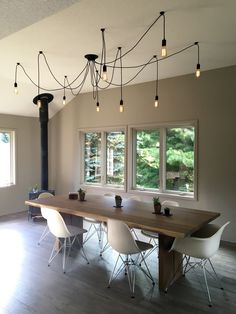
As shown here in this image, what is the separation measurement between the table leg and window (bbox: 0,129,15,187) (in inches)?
179

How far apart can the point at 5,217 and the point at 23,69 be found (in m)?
3.32

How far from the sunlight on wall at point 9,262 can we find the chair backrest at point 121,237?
122 cm

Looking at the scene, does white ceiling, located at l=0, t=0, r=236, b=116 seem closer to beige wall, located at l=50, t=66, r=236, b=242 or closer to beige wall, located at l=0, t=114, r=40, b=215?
beige wall, located at l=50, t=66, r=236, b=242

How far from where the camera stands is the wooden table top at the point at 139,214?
2672 millimetres

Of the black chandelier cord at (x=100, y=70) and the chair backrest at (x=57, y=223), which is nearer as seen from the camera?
the chair backrest at (x=57, y=223)

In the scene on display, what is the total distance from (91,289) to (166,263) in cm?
88

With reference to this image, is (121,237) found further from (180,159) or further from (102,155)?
(102,155)

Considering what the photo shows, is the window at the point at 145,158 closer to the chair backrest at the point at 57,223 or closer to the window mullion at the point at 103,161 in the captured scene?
the window mullion at the point at 103,161

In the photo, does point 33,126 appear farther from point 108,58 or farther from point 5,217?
point 108,58

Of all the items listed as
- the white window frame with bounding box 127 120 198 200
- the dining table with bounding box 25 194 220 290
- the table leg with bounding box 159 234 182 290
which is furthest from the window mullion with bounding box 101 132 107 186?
the table leg with bounding box 159 234 182 290

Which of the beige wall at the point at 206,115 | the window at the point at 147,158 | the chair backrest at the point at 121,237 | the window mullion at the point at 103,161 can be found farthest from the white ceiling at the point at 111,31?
the chair backrest at the point at 121,237

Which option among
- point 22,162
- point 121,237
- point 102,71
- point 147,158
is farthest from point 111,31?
point 22,162

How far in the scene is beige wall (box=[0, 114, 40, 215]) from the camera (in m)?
6.18

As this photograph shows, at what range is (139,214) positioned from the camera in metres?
3.22
